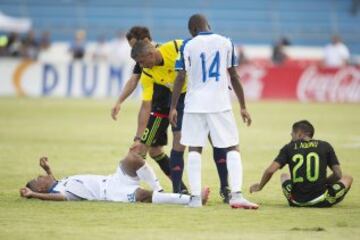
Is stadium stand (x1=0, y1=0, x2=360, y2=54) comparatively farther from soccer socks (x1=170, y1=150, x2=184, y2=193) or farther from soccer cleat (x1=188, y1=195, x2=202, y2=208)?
soccer cleat (x1=188, y1=195, x2=202, y2=208)

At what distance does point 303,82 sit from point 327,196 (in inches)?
1001

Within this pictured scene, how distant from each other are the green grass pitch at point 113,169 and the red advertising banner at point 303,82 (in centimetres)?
570

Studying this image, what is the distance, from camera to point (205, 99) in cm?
1095

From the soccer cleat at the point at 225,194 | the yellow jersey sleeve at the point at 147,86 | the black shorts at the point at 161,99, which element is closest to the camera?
the soccer cleat at the point at 225,194

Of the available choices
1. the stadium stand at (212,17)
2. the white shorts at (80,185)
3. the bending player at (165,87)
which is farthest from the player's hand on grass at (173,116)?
the stadium stand at (212,17)

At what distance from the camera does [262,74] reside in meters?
35.9

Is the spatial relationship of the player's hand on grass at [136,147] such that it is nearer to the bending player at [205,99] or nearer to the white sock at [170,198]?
the white sock at [170,198]

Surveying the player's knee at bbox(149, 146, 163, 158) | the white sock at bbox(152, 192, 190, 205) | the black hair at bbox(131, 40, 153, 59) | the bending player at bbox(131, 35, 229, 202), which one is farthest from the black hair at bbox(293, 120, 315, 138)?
the player's knee at bbox(149, 146, 163, 158)

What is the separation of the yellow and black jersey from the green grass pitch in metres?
1.44

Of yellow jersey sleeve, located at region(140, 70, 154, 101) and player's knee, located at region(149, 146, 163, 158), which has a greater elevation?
yellow jersey sleeve, located at region(140, 70, 154, 101)

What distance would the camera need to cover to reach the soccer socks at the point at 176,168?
11.8m

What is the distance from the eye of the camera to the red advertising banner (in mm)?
35812

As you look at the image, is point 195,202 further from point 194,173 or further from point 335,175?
point 335,175

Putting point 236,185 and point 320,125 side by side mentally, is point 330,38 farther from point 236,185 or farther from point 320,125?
point 236,185
